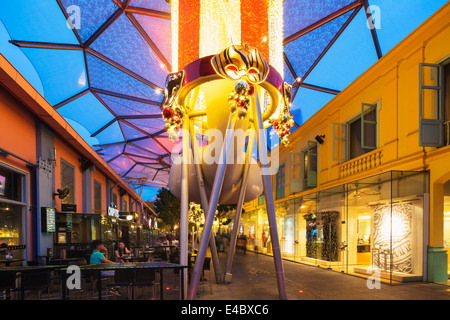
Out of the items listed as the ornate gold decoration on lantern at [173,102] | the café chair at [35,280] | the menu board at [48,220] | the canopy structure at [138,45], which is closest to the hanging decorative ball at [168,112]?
the ornate gold decoration on lantern at [173,102]

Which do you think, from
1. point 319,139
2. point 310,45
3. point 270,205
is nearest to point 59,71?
point 310,45

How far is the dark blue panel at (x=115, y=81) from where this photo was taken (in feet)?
46.4

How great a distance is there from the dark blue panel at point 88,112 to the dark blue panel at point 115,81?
4.31 feet

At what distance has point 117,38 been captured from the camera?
12.6 m

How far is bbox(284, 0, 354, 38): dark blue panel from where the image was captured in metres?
10.9

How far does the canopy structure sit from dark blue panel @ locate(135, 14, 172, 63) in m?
0.04

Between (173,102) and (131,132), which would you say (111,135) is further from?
(173,102)

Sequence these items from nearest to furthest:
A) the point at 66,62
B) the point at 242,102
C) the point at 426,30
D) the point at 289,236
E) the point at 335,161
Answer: the point at 242,102, the point at 426,30, the point at 66,62, the point at 335,161, the point at 289,236

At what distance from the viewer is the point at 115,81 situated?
50.0 ft

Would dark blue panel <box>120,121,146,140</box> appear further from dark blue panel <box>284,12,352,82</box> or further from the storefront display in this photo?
dark blue panel <box>284,12,352,82</box>

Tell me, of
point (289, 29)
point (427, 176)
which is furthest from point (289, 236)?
point (289, 29)

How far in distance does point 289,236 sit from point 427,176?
936 cm

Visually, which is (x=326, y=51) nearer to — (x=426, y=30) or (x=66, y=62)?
(x=426, y=30)

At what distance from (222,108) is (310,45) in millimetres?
7835
